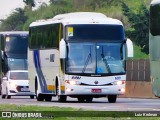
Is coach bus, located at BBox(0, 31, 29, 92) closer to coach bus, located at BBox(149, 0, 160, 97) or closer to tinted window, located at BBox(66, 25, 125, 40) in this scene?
tinted window, located at BBox(66, 25, 125, 40)

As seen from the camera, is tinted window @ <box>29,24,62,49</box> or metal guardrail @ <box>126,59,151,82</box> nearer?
tinted window @ <box>29,24,62,49</box>

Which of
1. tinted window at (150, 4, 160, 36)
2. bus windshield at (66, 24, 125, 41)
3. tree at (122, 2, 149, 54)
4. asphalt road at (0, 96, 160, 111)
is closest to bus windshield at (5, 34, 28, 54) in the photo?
asphalt road at (0, 96, 160, 111)

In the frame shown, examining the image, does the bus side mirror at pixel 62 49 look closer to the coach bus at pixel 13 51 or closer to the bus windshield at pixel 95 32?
the bus windshield at pixel 95 32

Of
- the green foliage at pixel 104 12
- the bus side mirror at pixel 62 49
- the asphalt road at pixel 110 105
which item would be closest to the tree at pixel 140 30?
the green foliage at pixel 104 12

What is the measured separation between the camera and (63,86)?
134 ft

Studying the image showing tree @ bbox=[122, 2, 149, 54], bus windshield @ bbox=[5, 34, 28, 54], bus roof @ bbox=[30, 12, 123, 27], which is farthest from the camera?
tree @ bbox=[122, 2, 149, 54]

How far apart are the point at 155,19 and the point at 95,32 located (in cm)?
673

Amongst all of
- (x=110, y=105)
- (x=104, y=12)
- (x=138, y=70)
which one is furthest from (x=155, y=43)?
(x=104, y=12)

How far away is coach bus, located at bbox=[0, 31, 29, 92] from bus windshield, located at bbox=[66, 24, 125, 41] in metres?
14.0

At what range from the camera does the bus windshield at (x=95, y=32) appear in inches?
1607

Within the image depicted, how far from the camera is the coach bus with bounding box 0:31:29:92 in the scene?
182 feet

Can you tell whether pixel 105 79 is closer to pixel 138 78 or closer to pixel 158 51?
pixel 158 51

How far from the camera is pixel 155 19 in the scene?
34625 mm

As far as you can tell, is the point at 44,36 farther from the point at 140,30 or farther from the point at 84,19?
the point at 140,30
